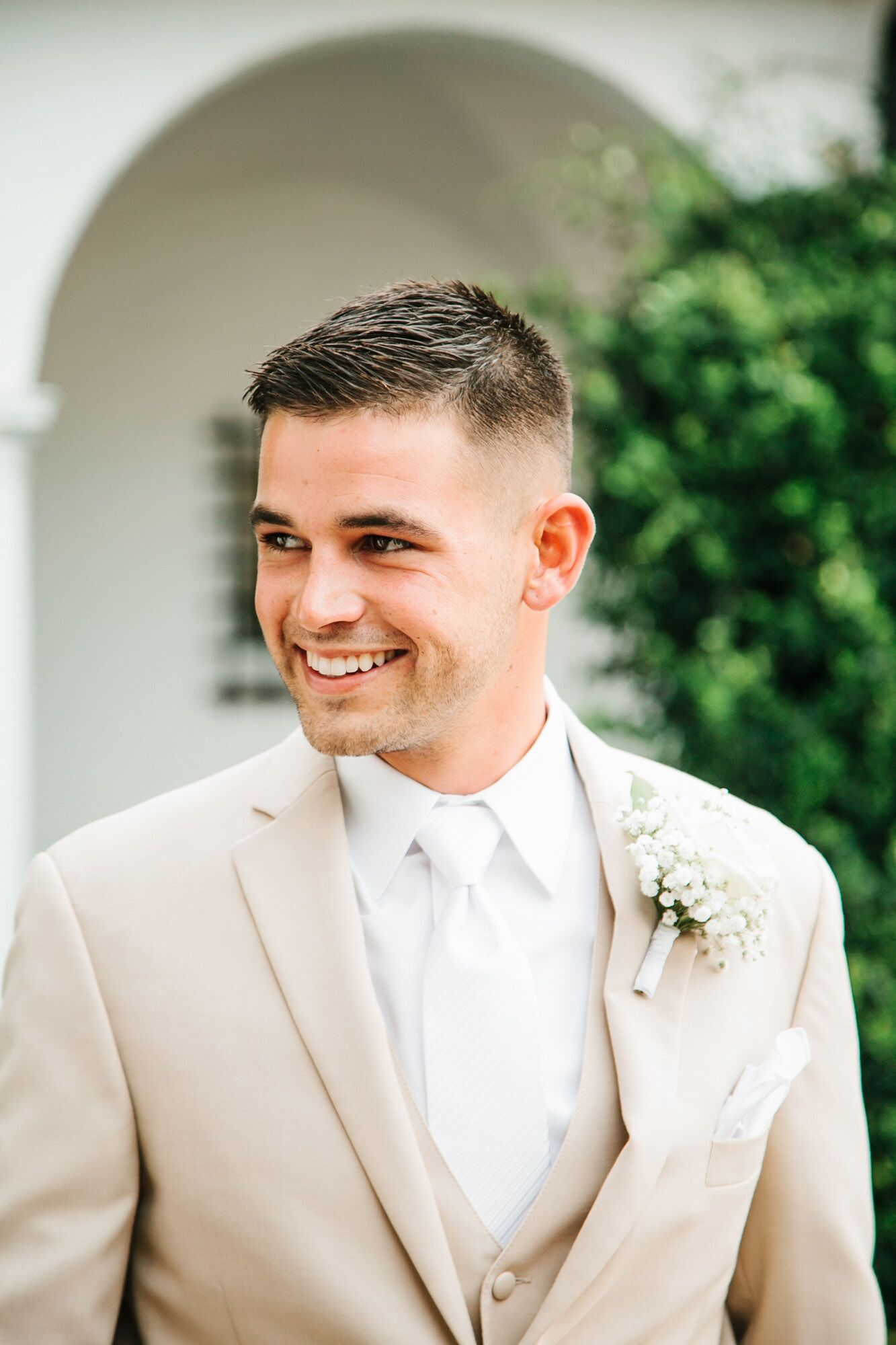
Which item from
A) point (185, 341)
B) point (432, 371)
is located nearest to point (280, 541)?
point (432, 371)

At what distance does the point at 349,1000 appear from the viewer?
1.60 m

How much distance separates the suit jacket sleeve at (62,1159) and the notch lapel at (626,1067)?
1.78 feet

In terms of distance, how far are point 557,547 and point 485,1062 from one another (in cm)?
70

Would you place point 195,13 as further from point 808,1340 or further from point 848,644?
point 808,1340

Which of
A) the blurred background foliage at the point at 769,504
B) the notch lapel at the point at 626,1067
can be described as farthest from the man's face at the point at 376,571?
the blurred background foliage at the point at 769,504

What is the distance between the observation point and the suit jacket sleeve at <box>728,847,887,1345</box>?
180 centimetres

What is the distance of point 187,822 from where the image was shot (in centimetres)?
177

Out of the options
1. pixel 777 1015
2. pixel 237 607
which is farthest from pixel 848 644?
pixel 237 607

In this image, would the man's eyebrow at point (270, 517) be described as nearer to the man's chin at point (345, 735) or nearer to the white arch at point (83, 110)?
the man's chin at point (345, 735)

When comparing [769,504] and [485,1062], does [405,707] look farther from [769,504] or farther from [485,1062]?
[769,504]

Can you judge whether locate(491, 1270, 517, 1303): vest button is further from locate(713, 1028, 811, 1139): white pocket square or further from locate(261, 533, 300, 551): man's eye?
locate(261, 533, 300, 551): man's eye

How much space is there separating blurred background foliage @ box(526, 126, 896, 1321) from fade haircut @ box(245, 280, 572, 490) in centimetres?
209

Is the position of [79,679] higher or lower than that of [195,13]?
lower

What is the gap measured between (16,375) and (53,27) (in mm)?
1133
